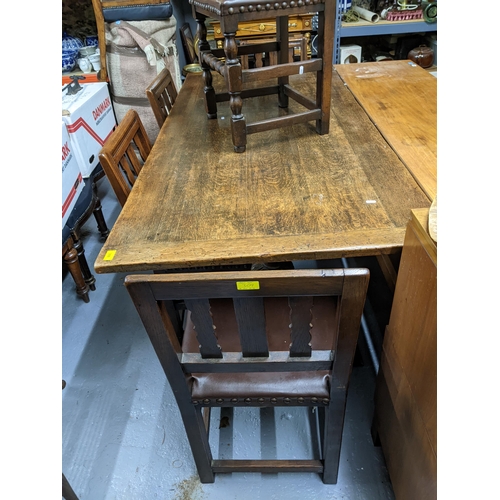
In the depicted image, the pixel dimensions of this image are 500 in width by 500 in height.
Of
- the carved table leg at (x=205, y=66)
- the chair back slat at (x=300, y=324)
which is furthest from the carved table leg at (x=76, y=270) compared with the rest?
the chair back slat at (x=300, y=324)

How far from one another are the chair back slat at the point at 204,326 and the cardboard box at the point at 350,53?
2.78m

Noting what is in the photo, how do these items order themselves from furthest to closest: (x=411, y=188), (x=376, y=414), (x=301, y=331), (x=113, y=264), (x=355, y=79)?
(x=355, y=79) → (x=376, y=414) → (x=411, y=188) → (x=113, y=264) → (x=301, y=331)

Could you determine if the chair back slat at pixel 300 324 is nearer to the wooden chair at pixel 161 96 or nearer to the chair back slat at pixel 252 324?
the chair back slat at pixel 252 324

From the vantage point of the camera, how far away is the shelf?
2.72m

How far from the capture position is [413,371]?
82 cm

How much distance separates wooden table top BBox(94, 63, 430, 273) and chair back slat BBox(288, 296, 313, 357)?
0.56ft

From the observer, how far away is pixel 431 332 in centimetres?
71

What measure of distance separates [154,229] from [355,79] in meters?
1.40

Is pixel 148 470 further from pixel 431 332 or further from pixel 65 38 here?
pixel 65 38

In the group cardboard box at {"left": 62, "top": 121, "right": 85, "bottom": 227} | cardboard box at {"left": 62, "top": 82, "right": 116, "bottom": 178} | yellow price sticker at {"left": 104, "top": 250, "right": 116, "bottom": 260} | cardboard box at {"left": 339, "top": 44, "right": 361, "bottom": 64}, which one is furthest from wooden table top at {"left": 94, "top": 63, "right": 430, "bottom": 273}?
cardboard box at {"left": 339, "top": 44, "right": 361, "bottom": 64}

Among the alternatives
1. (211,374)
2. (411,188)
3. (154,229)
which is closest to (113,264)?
(154,229)

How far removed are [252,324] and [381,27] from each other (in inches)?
109

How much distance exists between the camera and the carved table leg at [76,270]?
173cm

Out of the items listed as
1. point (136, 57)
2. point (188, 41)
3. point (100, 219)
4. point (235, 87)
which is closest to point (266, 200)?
point (235, 87)
